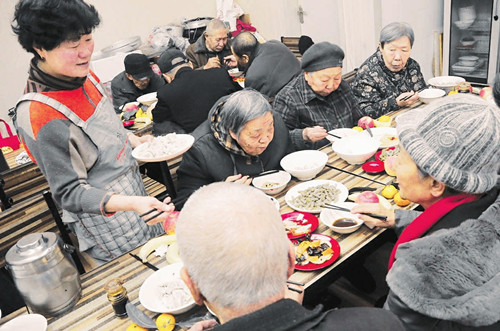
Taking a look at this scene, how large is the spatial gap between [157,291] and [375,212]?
1074 mm

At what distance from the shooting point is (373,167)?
2.41 metres

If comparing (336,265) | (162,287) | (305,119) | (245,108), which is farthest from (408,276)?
(305,119)

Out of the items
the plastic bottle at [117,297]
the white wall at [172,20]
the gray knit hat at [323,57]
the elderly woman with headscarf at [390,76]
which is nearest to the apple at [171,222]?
the plastic bottle at [117,297]

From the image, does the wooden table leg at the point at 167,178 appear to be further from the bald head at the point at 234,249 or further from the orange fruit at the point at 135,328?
the bald head at the point at 234,249

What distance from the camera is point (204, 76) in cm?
365

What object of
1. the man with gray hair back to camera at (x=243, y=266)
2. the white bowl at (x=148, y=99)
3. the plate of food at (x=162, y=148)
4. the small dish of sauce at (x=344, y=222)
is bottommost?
the small dish of sauce at (x=344, y=222)

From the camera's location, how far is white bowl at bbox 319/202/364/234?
73.4 inches

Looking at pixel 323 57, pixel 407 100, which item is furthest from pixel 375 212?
pixel 407 100

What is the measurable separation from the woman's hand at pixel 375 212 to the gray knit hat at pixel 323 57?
4.67ft

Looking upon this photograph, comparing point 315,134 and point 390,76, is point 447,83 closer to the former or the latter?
point 390,76

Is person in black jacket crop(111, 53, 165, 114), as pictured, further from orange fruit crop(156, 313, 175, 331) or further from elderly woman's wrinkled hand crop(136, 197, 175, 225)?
orange fruit crop(156, 313, 175, 331)

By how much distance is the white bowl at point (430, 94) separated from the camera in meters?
3.31

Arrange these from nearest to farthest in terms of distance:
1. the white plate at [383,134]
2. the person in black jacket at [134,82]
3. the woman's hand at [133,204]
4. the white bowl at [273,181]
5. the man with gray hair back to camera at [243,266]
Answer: the man with gray hair back to camera at [243,266]
the woman's hand at [133,204]
the white bowl at [273,181]
the white plate at [383,134]
the person in black jacket at [134,82]

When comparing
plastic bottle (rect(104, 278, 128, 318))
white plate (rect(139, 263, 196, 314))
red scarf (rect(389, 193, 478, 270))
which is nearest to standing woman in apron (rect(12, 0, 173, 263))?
white plate (rect(139, 263, 196, 314))
